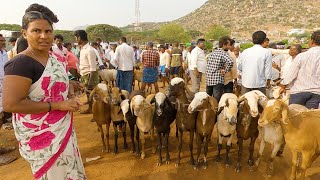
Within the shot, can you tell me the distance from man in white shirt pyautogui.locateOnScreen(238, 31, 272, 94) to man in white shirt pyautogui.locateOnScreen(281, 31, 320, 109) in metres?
0.68

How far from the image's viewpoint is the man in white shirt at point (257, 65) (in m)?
5.21

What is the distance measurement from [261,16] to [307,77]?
93899 mm

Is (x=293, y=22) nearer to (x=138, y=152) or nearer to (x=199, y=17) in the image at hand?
(x=199, y=17)

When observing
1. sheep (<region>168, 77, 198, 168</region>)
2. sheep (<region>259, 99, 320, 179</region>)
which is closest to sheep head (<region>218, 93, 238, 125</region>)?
sheep (<region>259, 99, 320, 179</region>)

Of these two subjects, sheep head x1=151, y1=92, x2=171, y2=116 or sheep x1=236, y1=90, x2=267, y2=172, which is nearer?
sheep x1=236, y1=90, x2=267, y2=172

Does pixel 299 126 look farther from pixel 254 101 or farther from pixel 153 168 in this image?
pixel 153 168

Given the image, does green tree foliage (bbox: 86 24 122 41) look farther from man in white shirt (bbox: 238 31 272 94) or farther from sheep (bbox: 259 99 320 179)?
sheep (bbox: 259 99 320 179)

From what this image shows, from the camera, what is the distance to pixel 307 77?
438cm

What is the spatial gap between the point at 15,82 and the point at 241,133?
4.19 metres

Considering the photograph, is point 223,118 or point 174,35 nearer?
point 223,118

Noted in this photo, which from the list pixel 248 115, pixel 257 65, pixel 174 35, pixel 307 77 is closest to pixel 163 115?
pixel 248 115

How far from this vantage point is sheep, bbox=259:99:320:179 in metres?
3.84

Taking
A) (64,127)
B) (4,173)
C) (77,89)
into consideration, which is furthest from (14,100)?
(4,173)

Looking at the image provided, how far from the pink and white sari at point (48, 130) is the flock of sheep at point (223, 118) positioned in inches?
108
